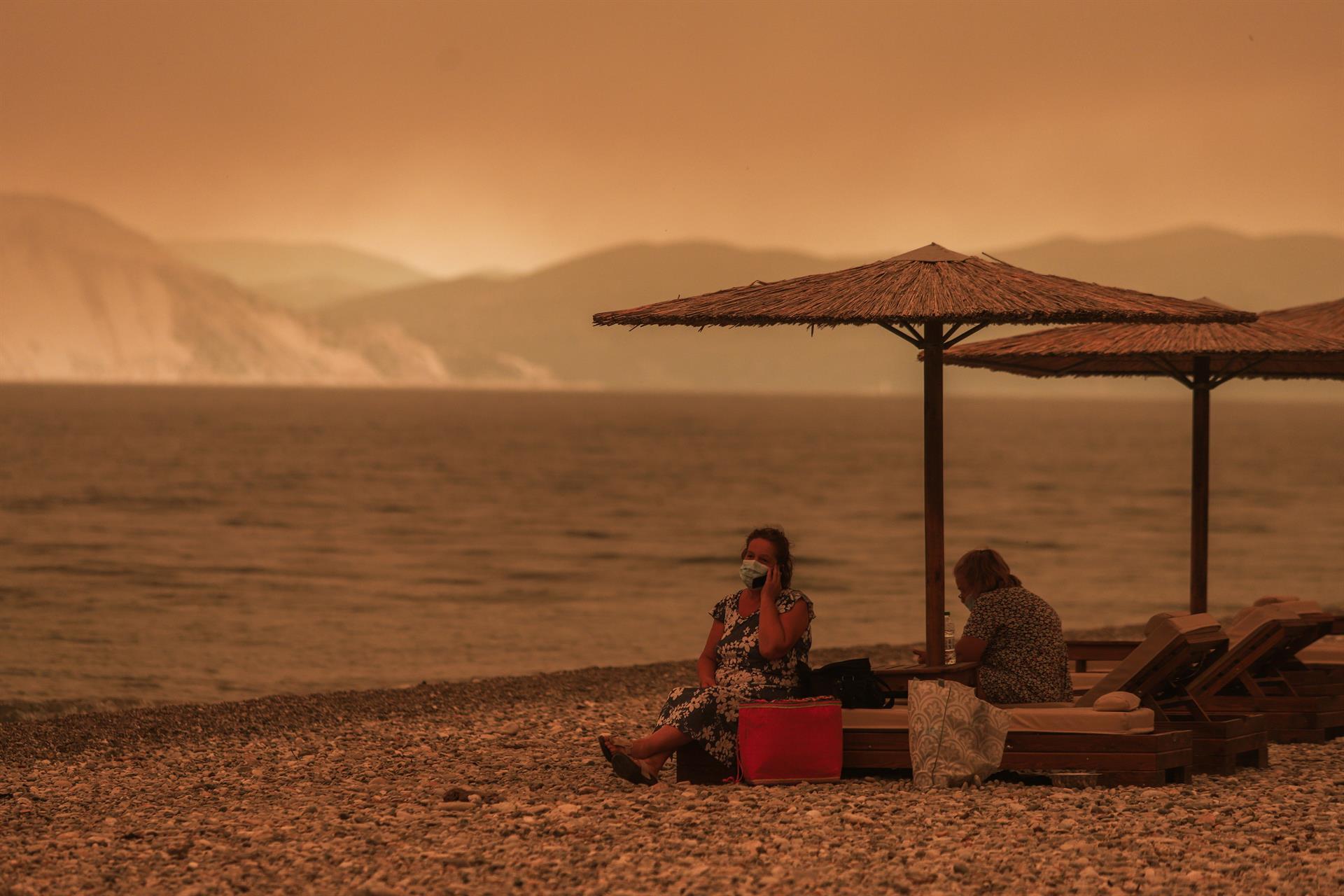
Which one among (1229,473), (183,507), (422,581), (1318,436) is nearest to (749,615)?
(422,581)

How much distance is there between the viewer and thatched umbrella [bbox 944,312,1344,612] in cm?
928

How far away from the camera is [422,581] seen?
83.6 ft

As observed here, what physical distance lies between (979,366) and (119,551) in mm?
24576

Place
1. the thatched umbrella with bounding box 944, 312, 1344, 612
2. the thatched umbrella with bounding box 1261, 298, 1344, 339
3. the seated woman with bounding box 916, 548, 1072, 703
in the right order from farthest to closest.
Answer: the thatched umbrella with bounding box 1261, 298, 1344, 339
the thatched umbrella with bounding box 944, 312, 1344, 612
the seated woman with bounding box 916, 548, 1072, 703

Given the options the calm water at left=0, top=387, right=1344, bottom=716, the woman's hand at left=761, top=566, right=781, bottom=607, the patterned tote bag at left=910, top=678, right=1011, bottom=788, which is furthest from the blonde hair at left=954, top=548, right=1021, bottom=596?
the calm water at left=0, top=387, right=1344, bottom=716

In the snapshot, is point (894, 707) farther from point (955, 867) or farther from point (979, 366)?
point (979, 366)

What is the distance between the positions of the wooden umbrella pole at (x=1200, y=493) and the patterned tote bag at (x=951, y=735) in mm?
4239

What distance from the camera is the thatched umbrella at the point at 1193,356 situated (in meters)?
9.28

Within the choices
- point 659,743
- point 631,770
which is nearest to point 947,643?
point 659,743

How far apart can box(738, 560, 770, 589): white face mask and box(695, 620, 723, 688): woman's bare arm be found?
31 cm

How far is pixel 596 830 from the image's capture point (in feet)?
19.9

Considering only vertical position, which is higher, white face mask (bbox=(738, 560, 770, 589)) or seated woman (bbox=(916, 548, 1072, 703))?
white face mask (bbox=(738, 560, 770, 589))

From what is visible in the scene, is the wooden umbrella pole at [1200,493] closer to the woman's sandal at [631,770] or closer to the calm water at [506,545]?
the woman's sandal at [631,770]

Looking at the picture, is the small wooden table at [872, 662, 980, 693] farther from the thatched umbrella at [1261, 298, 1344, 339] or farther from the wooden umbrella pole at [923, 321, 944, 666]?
the thatched umbrella at [1261, 298, 1344, 339]
